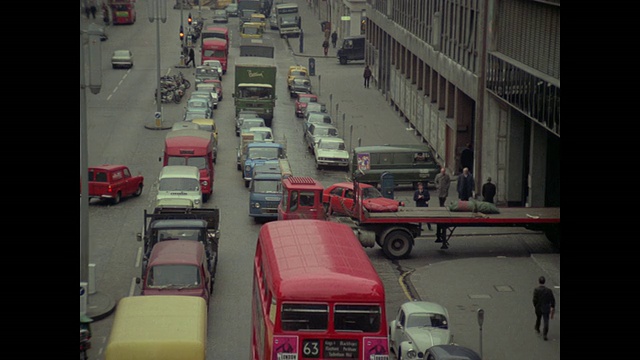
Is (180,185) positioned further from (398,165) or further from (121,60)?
(121,60)

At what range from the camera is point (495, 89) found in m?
42.4

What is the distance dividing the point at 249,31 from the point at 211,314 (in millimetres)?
79844

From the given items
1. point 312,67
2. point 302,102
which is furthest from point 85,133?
point 312,67

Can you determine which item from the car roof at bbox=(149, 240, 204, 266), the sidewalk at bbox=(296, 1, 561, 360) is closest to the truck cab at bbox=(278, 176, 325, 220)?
the sidewalk at bbox=(296, 1, 561, 360)

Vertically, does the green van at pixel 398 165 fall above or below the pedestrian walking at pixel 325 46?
below

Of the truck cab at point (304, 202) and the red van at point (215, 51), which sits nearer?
the truck cab at point (304, 202)

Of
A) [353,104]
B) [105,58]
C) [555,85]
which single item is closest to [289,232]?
[555,85]

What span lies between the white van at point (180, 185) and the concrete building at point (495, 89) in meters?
11.0

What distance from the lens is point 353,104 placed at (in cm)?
7338

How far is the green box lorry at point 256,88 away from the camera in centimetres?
6334

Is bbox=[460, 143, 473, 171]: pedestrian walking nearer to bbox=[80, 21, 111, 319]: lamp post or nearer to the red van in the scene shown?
bbox=[80, 21, 111, 319]: lamp post

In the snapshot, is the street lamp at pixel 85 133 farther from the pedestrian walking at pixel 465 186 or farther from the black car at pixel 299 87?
the black car at pixel 299 87

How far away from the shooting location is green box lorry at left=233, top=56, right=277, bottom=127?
63344 mm

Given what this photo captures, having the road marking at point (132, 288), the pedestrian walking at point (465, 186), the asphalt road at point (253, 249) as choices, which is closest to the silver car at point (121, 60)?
the asphalt road at point (253, 249)
